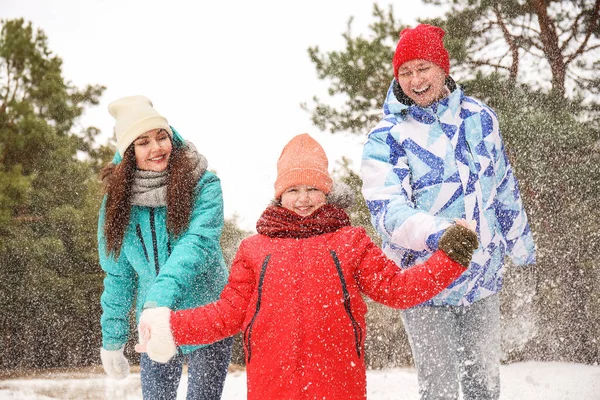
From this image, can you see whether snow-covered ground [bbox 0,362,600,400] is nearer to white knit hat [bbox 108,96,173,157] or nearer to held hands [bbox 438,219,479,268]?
held hands [bbox 438,219,479,268]

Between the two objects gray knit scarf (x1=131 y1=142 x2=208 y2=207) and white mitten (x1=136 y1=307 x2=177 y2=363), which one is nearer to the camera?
white mitten (x1=136 y1=307 x2=177 y2=363)

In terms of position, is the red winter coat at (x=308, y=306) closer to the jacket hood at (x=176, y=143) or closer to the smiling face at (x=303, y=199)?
the smiling face at (x=303, y=199)

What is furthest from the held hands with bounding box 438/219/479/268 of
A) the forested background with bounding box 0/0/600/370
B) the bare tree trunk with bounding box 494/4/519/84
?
the bare tree trunk with bounding box 494/4/519/84

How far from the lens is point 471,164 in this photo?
2.34m

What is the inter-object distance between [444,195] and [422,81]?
1.54 ft

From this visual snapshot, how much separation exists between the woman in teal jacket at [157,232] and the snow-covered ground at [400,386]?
3.22 m

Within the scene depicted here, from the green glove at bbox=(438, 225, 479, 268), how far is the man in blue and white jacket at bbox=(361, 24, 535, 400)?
0.99 ft

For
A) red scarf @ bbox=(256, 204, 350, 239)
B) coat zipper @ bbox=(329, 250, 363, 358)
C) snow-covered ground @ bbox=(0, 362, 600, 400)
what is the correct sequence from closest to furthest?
coat zipper @ bbox=(329, 250, 363, 358) < red scarf @ bbox=(256, 204, 350, 239) < snow-covered ground @ bbox=(0, 362, 600, 400)

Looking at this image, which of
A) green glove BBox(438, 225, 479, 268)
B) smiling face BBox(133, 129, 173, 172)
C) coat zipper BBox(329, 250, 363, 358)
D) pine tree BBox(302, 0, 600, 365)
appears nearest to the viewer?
green glove BBox(438, 225, 479, 268)

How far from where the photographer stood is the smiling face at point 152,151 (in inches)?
96.4

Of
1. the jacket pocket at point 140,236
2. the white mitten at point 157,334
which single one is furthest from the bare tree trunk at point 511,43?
the white mitten at point 157,334

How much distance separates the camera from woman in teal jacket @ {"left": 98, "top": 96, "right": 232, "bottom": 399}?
2.37m

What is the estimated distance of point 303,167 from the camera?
2172 mm

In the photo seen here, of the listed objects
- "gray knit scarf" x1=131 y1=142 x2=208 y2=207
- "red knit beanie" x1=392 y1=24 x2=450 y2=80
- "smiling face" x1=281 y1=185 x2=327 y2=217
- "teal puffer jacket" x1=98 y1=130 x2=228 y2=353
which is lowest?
"teal puffer jacket" x1=98 y1=130 x2=228 y2=353
